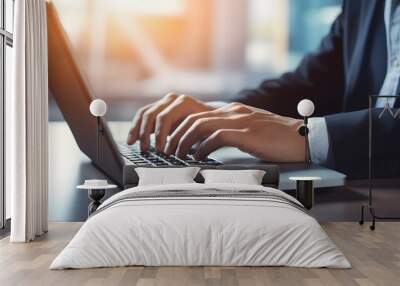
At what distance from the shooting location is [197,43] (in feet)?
26.5

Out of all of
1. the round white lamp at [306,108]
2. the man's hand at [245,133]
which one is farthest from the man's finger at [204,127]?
the round white lamp at [306,108]

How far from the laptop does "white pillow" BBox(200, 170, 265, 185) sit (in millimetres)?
497

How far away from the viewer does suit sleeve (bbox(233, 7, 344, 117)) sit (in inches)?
316

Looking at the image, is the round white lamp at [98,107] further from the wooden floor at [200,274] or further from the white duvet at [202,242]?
the white duvet at [202,242]

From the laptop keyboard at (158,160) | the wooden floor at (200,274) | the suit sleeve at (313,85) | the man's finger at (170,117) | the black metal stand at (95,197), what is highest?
the suit sleeve at (313,85)

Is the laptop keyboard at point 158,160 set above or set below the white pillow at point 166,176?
above

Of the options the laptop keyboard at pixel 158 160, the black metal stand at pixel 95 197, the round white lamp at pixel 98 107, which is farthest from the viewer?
the laptop keyboard at pixel 158 160

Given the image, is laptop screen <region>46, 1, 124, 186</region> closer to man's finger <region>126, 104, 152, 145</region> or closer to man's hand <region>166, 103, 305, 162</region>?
man's finger <region>126, 104, 152, 145</region>

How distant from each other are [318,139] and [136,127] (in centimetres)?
241

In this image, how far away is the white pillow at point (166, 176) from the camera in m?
7.18

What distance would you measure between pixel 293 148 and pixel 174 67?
6.27 feet

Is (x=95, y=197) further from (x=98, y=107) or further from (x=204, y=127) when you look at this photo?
Result: (x=204, y=127)

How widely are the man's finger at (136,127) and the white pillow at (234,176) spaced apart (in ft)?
3.82

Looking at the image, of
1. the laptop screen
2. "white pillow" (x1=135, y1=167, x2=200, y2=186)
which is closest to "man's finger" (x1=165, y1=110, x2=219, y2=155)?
"white pillow" (x1=135, y1=167, x2=200, y2=186)
